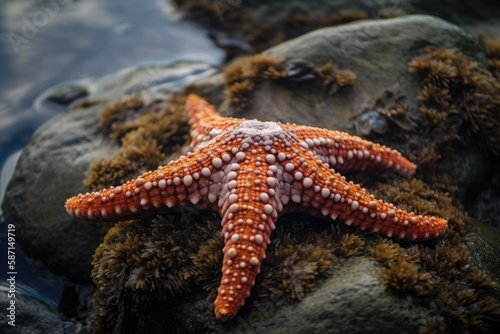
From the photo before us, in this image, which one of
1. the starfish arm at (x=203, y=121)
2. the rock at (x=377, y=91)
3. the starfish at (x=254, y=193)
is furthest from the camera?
the rock at (x=377, y=91)

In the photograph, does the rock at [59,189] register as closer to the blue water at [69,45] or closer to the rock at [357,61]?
the blue water at [69,45]

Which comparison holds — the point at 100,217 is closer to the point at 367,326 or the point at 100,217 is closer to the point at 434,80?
the point at 367,326

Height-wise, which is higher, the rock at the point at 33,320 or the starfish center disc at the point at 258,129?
the starfish center disc at the point at 258,129

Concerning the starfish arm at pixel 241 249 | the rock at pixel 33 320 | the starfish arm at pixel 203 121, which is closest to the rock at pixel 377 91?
the starfish arm at pixel 203 121

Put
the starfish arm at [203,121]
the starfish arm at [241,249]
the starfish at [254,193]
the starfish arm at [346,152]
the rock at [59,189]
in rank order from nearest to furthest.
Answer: the starfish arm at [241,249] < the starfish at [254,193] < the starfish arm at [346,152] < the starfish arm at [203,121] < the rock at [59,189]

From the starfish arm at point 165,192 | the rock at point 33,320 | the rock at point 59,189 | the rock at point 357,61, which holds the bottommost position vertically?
the rock at point 33,320

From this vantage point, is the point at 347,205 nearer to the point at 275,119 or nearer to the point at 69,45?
the point at 275,119

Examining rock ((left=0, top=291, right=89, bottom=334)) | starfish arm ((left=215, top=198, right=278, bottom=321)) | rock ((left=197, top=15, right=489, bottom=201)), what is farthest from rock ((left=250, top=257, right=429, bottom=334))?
rock ((left=0, top=291, right=89, bottom=334))
